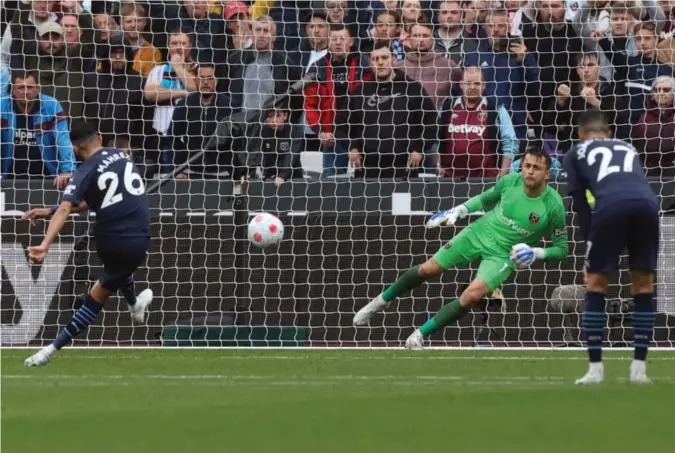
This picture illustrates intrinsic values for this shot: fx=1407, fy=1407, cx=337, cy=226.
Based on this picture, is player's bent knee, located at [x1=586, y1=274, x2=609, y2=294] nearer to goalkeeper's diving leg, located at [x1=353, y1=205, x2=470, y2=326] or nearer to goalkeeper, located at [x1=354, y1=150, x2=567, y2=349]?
goalkeeper, located at [x1=354, y1=150, x2=567, y2=349]

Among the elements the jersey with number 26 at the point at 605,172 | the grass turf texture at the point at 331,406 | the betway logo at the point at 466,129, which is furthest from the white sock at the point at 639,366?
→ the betway logo at the point at 466,129

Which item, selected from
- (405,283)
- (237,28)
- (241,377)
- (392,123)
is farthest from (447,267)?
(237,28)

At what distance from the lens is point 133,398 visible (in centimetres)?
895

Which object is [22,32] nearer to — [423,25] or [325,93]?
[325,93]

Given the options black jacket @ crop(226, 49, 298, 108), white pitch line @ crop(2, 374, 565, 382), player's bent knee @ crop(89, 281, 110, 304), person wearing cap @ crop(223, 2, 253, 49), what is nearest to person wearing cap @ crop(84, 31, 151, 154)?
black jacket @ crop(226, 49, 298, 108)

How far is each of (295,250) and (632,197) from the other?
17.2ft

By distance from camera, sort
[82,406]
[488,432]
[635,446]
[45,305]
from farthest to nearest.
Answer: [45,305] < [82,406] < [488,432] < [635,446]

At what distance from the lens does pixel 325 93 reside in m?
15.2

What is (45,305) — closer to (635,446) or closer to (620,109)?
(620,109)

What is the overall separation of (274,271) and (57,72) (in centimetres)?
329

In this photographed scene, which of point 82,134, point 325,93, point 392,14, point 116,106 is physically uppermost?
point 392,14

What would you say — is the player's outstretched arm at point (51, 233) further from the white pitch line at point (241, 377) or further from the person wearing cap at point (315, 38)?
the person wearing cap at point (315, 38)

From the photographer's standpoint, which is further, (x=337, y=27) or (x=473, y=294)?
(x=337, y=27)

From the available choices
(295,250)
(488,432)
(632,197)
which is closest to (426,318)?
(295,250)
